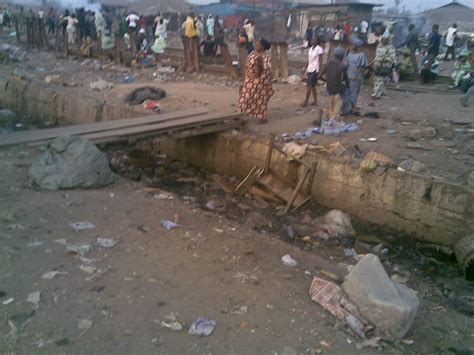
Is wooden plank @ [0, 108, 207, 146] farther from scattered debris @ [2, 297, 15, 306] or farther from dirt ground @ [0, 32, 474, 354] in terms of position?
scattered debris @ [2, 297, 15, 306]

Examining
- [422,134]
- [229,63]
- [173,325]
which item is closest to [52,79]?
[229,63]

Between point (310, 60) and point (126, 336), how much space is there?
23.7 feet

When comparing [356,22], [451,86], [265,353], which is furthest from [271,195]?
[356,22]

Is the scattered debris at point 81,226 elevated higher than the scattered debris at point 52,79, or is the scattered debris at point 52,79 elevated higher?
the scattered debris at point 52,79

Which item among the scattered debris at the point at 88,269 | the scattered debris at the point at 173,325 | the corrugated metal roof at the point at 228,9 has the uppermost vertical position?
the corrugated metal roof at the point at 228,9

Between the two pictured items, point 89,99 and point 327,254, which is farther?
point 89,99

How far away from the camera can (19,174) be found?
5.53 meters

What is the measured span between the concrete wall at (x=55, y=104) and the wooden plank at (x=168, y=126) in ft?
6.30

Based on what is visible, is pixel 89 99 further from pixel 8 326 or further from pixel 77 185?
pixel 8 326

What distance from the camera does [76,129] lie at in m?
6.65

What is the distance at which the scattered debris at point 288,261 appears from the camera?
4.25 m

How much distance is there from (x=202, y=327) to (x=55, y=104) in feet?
29.3

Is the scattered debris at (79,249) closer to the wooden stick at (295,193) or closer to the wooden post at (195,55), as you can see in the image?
the wooden stick at (295,193)

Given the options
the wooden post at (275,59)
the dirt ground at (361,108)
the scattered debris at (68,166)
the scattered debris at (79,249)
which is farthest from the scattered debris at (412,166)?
the wooden post at (275,59)
